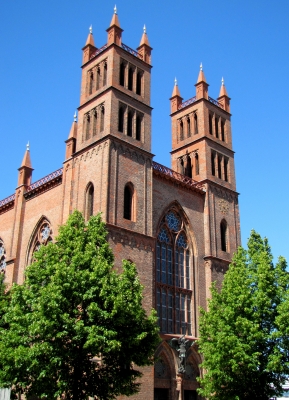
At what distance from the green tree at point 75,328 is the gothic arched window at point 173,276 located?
9.51 m

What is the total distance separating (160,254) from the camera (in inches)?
1299

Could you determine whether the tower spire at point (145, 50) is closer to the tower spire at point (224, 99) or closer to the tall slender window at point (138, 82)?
the tall slender window at point (138, 82)

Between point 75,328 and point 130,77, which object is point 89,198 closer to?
point 130,77

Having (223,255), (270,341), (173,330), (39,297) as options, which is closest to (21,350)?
(39,297)

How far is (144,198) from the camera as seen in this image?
1253 inches

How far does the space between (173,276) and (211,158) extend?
35.6 feet

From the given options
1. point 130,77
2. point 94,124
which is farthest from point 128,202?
point 130,77

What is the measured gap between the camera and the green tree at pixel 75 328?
64.8 feet

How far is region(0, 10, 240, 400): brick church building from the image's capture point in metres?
30.2

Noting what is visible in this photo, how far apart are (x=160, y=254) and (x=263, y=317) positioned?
947 centimetres

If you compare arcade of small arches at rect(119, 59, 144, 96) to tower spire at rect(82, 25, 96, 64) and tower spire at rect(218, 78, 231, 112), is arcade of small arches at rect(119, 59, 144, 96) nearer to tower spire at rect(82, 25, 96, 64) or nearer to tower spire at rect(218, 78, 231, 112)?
tower spire at rect(82, 25, 96, 64)

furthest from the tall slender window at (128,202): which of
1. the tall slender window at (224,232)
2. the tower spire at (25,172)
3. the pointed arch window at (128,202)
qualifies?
the tower spire at (25,172)

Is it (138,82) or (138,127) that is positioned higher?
(138,82)

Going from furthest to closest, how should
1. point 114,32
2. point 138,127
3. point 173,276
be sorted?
1. point 114,32
2. point 138,127
3. point 173,276
